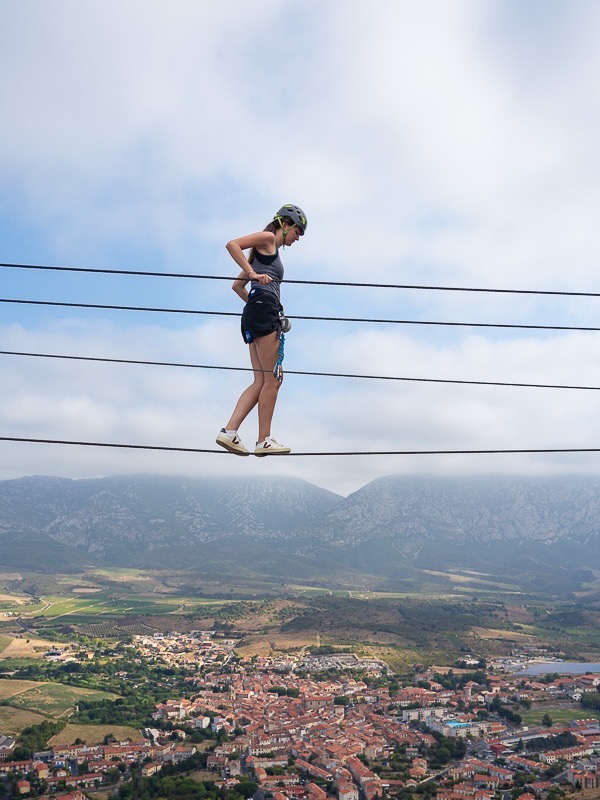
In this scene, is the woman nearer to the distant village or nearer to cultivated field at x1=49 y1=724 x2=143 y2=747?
the distant village

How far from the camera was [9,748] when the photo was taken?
4109cm

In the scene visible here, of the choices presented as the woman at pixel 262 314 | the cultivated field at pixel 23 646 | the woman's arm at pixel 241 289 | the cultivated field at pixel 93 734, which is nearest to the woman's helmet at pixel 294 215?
the woman at pixel 262 314

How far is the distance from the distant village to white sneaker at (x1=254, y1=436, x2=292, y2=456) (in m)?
32.2

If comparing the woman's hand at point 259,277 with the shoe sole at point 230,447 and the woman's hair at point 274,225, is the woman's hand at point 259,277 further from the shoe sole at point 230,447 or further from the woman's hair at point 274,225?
the shoe sole at point 230,447

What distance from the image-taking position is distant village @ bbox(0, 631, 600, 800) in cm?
3603

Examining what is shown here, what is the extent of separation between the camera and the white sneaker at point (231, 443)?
6.29 m

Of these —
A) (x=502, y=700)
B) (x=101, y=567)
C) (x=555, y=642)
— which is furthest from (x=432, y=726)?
(x=101, y=567)

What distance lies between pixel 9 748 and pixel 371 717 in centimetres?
2281

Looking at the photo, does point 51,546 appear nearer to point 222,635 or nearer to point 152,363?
point 222,635

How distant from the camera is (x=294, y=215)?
20.2 feet

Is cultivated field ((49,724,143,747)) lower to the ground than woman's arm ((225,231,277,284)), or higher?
lower

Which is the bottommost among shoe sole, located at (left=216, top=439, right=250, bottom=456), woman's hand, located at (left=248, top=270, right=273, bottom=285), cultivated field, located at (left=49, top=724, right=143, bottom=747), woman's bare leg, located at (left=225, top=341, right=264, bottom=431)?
cultivated field, located at (left=49, top=724, right=143, bottom=747)

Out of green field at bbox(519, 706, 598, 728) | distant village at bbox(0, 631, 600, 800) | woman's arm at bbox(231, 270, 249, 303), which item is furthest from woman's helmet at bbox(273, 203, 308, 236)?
green field at bbox(519, 706, 598, 728)

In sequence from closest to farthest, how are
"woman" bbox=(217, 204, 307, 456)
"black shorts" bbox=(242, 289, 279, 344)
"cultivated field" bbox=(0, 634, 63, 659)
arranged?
"woman" bbox=(217, 204, 307, 456) → "black shorts" bbox=(242, 289, 279, 344) → "cultivated field" bbox=(0, 634, 63, 659)
